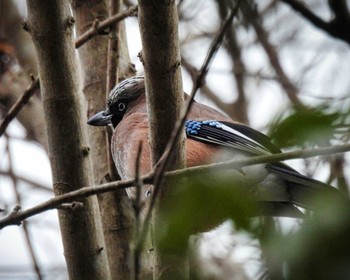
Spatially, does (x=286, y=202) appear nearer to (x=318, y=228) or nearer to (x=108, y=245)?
(x=108, y=245)

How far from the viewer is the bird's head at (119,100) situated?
16.5 feet

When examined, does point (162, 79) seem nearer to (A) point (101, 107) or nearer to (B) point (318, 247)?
(B) point (318, 247)

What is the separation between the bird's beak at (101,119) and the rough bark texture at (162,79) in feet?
6.23

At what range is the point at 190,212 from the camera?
5.57ft

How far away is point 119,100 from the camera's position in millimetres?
5422

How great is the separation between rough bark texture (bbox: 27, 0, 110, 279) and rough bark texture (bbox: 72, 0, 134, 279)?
917mm

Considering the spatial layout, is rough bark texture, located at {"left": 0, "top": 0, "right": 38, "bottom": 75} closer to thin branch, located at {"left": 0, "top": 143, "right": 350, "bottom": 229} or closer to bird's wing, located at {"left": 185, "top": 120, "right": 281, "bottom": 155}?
bird's wing, located at {"left": 185, "top": 120, "right": 281, "bottom": 155}

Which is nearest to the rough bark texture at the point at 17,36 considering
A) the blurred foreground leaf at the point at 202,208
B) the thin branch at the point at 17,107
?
the thin branch at the point at 17,107


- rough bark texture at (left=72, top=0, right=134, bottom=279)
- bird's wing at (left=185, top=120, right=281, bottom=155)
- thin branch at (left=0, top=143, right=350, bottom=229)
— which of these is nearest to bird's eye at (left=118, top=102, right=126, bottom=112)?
rough bark texture at (left=72, top=0, right=134, bottom=279)

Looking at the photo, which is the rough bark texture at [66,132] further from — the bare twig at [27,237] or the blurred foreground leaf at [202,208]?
the blurred foreground leaf at [202,208]

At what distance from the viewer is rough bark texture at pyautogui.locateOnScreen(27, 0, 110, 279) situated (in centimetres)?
344

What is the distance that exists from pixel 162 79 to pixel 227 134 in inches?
62.0

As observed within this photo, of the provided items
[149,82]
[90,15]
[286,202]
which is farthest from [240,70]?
[149,82]

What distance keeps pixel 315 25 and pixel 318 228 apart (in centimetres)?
→ 39
